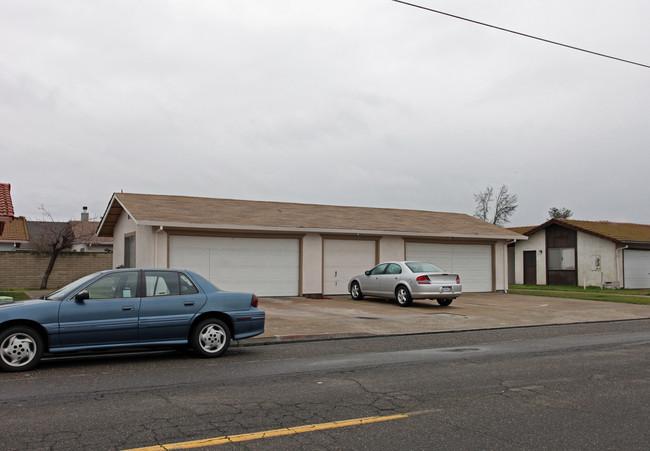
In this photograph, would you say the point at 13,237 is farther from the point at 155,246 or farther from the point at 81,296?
the point at 81,296

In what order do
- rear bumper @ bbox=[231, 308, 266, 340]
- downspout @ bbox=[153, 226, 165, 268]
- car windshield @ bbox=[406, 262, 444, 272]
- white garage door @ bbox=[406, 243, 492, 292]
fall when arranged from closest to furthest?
rear bumper @ bbox=[231, 308, 266, 340]
car windshield @ bbox=[406, 262, 444, 272]
downspout @ bbox=[153, 226, 165, 268]
white garage door @ bbox=[406, 243, 492, 292]

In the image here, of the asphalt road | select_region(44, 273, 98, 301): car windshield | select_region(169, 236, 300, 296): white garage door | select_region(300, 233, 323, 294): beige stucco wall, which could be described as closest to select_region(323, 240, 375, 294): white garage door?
select_region(300, 233, 323, 294): beige stucco wall

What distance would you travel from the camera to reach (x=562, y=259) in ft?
107

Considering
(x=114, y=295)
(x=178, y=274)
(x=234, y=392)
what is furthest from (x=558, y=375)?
(x=114, y=295)

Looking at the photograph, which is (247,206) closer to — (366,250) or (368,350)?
(366,250)

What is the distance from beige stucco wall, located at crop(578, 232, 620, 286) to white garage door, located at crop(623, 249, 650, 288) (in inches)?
32.1

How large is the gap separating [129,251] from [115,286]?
13.3m

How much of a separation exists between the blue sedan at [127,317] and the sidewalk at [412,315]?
167cm

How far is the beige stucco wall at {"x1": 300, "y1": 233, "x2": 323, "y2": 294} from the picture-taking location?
68.2 ft

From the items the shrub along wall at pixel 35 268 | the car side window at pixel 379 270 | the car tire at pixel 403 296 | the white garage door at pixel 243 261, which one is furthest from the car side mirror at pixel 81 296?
the shrub along wall at pixel 35 268

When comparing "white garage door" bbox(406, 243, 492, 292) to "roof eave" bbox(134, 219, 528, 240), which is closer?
"roof eave" bbox(134, 219, 528, 240)

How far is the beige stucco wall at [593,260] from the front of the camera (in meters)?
29.8

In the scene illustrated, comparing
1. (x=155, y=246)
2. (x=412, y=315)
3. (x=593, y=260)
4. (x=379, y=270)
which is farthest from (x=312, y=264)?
(x=593, y=260)

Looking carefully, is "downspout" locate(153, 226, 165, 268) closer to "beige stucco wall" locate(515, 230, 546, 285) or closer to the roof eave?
the roof eave
